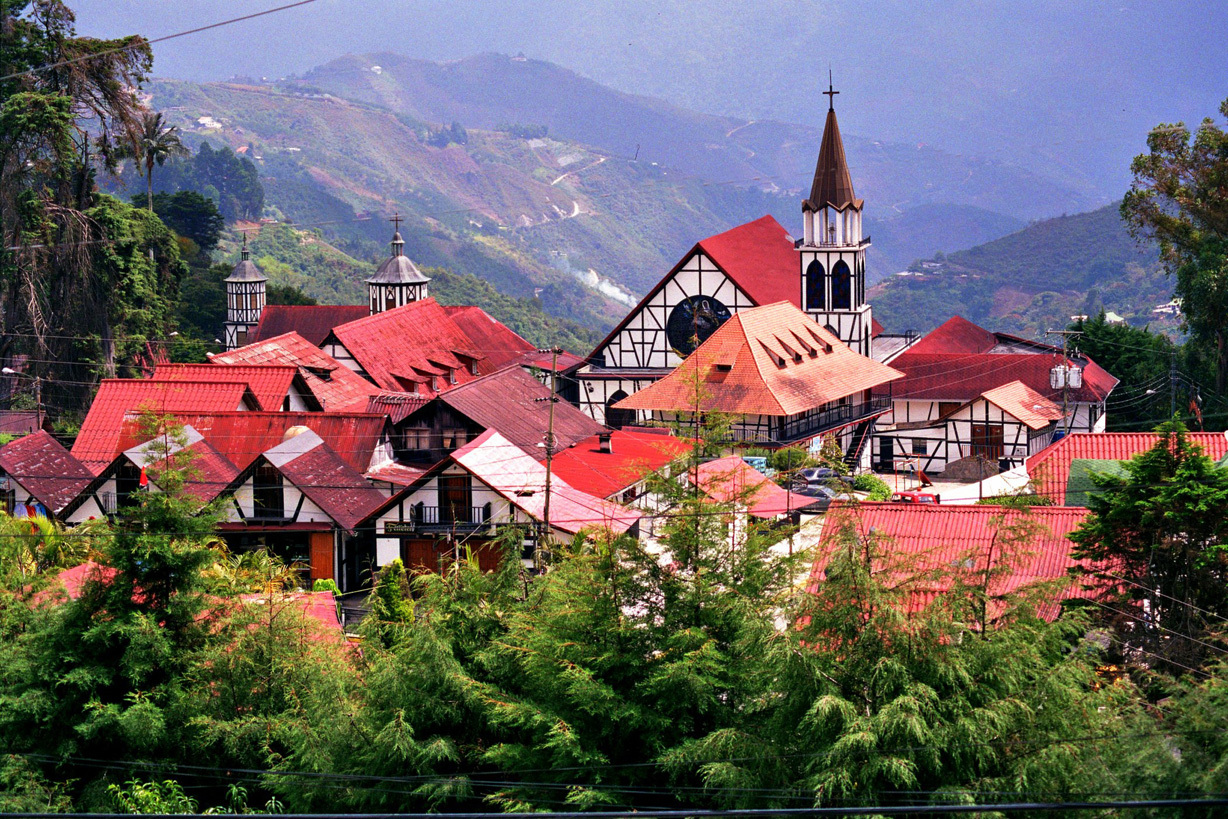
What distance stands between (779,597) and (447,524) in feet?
50.5

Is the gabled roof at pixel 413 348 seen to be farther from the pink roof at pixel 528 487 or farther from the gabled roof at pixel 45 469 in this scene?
the pink roof at pixel 528 487

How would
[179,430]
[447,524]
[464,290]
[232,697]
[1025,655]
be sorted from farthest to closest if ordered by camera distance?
[464,290], [447,524], [179,430], [232,697], [1025,655]

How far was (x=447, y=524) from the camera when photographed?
101ft

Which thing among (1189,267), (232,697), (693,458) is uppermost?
(1189,267)

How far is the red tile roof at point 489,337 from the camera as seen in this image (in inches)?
2360

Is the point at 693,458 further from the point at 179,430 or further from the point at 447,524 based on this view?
the point at 447,524

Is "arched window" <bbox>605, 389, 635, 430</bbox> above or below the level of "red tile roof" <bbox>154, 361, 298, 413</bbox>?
below

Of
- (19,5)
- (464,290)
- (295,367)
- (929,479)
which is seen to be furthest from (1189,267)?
(464,290)

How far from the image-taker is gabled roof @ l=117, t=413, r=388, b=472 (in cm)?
3641

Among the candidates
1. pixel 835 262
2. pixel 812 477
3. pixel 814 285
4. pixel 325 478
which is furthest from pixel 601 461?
pixel 835 262

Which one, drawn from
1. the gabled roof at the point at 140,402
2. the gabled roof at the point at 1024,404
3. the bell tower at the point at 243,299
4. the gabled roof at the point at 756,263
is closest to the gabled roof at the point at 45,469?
the gabled roof at the point at 140,402

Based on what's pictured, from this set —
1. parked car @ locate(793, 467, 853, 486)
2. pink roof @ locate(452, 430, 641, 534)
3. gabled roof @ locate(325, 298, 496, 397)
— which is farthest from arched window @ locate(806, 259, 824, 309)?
pink roof @ locate(452, 430, 641, 534)

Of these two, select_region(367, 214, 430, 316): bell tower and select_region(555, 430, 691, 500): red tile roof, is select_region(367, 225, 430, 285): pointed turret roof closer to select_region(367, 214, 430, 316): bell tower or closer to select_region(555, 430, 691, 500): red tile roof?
select_region(367, 214, 430, 316): bell tower

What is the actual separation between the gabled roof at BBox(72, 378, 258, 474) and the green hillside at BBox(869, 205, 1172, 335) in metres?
83.6
